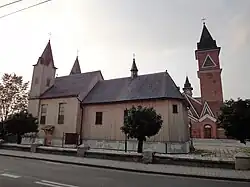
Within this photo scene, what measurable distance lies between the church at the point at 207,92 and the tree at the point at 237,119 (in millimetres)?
33876

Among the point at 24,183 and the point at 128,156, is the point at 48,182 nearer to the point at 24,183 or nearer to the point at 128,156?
the point at 24,183

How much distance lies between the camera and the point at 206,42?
58.0 meters

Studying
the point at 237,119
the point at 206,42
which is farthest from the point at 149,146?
the point at 206,42

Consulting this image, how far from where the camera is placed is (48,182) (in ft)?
25.6

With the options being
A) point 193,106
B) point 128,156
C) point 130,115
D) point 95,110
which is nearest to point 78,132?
point 95,110

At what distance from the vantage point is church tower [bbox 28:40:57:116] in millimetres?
30309

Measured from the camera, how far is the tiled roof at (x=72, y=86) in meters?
28.4

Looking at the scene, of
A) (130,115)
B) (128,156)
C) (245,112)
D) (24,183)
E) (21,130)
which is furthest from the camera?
(21,130)

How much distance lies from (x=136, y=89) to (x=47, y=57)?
14995mm

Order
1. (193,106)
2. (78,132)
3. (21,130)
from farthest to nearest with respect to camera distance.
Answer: (193,106) → (78,132) → (21,130)

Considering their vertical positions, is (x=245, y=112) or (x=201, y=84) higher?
(x=201, y=84)

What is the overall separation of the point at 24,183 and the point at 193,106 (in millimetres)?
49826

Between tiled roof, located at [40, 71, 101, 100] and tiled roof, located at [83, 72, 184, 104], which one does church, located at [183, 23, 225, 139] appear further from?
tiled roof, located at [40, 71, 101, 100]

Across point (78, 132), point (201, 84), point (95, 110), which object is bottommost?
point (78, 132)
